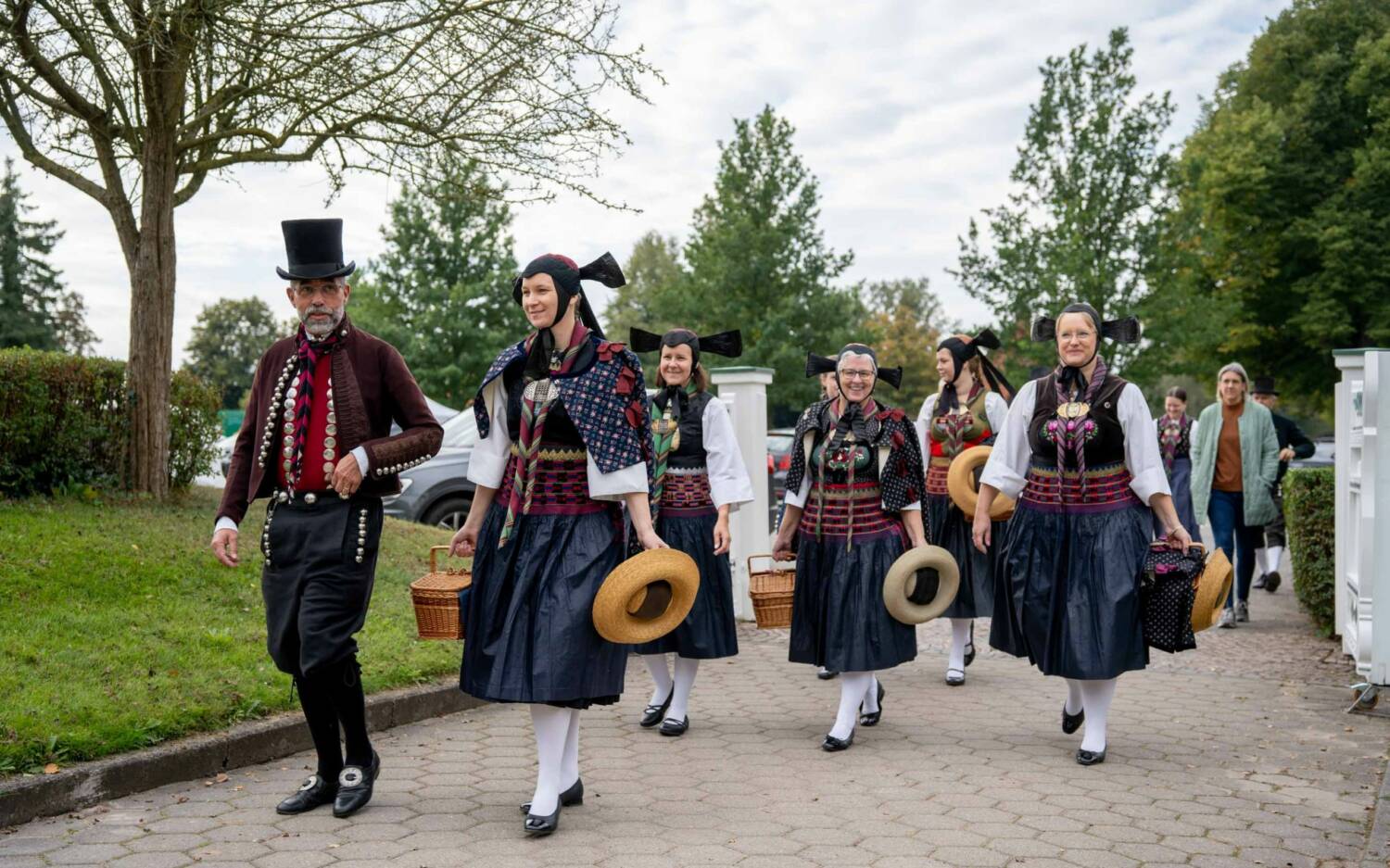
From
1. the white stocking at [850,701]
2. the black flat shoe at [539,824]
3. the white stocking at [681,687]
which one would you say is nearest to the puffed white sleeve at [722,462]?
the white stocking at [681,687]

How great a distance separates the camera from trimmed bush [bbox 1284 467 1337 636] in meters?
9.67

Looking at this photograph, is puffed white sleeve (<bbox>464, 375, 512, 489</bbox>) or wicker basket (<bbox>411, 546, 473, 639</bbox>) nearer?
puffed white sleeve (<bbox>464, 375, 512, 489</bbox>)

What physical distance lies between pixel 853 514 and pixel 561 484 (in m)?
2.18

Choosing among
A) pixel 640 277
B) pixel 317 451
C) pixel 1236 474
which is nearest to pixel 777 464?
pixel 1236 474

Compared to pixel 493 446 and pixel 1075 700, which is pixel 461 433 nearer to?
pixel 1075 700

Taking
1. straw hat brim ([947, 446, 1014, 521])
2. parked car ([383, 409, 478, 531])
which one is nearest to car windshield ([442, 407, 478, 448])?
parked car ([383, 409, 478, 531])

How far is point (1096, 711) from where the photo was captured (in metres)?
6.18

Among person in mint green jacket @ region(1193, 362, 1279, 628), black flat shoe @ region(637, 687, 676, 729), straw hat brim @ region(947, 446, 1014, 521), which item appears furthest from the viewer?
person in mint green jacket @ region(1193, 362, 1279, 628)

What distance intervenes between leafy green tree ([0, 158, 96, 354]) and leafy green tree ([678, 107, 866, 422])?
30.2 meters

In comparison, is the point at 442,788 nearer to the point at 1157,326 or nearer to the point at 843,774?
the point at 843,774

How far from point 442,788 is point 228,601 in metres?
3.11

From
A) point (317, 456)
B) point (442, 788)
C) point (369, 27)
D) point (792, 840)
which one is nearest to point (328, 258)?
point (317, 456)

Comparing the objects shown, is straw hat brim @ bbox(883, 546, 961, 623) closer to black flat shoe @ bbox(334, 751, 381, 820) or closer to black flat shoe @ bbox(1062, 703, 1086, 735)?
black flat shoe @ bbox(1062, 703, 1086, 735)

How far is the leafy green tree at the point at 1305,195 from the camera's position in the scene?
106 ft
